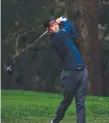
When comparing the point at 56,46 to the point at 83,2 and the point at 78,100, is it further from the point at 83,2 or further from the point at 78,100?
the point at 83,2

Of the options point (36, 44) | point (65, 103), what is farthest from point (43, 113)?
point (36, 44)

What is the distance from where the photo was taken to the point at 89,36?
2267cm

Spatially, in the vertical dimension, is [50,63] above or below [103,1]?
below

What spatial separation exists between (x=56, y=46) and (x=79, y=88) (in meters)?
0.68

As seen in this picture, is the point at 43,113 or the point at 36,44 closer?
the point at 43,113

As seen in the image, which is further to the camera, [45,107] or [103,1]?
[103,1]

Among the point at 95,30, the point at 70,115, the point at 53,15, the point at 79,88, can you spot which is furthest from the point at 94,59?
A: the point at 79,88

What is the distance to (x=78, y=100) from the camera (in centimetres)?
813

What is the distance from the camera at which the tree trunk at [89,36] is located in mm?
22250

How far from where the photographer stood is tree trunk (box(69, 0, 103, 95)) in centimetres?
2225

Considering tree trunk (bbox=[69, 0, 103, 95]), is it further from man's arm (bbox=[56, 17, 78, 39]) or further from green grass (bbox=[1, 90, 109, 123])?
man's arm (bbox=[56, 17, 78, 39])

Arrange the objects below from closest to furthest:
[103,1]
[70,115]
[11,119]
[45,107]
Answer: [11,119] → [70,115] → [45,107] → [103,1]

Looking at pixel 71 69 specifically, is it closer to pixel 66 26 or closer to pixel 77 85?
pixel 77 85

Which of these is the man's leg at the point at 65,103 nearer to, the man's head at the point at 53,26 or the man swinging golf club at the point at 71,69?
the man swinging golf club at the point at 71,69
